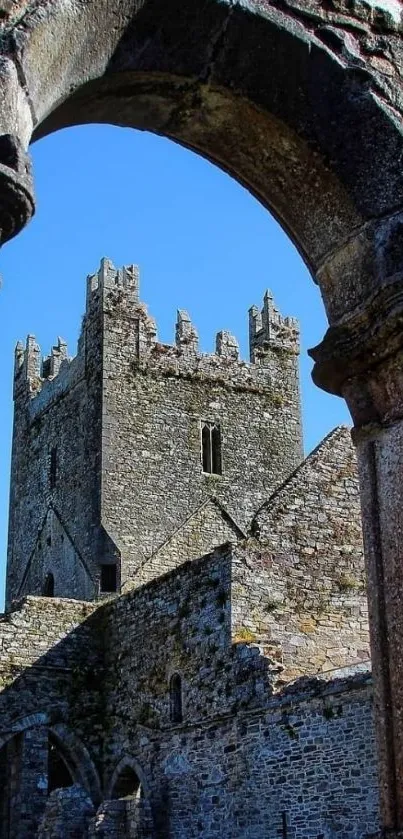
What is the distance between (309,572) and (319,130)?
482 inches

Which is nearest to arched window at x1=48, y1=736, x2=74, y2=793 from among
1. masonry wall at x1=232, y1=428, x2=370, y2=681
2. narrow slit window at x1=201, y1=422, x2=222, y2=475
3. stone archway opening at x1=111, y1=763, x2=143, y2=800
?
stone archway opening at x1=111, y1=763, x2=143, y2=800

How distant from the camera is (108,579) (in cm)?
2652

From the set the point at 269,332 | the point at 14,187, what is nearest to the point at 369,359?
the point at 14,187

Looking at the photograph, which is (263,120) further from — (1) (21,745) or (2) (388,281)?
(1) (21,745)

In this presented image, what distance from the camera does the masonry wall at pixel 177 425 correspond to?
27125 mm

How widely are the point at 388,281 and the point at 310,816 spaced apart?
9.63 m

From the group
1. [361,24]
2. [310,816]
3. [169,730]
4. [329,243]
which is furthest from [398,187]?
[169,730]

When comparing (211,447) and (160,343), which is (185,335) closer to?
(160,343)

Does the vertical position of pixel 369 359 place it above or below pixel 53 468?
below

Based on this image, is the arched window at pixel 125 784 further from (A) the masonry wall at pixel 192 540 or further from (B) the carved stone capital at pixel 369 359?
(B) the carved stone capital at pixel 369 359

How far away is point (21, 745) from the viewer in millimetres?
17562

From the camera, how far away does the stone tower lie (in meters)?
27.1

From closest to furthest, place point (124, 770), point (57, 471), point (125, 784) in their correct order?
point (124, 770) < point (125, 784) < point (57, 471)

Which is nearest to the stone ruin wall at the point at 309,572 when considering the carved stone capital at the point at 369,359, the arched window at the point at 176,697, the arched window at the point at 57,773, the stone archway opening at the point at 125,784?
the arched window at the point at 176,697
